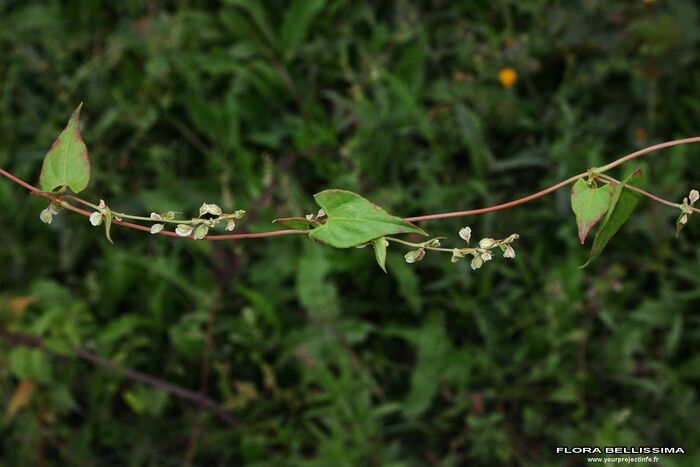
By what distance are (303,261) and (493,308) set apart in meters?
0.46

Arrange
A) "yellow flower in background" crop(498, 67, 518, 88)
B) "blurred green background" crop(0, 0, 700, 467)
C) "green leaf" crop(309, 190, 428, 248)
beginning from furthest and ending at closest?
"yellow flower in background" crop(498, 67, 518, 88), "blurred green background" crop(0, 0, 700, 467), "green leaf" crop(309, 190, 428, 248)

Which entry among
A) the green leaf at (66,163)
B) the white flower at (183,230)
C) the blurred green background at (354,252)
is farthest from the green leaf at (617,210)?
the blurred green background at (354,252)

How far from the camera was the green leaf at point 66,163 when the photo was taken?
0.77 meters

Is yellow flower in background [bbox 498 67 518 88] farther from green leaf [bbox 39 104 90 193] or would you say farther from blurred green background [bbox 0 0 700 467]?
green leaf [bbox 39 104 90 193]

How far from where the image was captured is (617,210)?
753mm

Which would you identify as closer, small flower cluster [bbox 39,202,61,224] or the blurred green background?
small flower cluster [bbox 39,202,61,224]

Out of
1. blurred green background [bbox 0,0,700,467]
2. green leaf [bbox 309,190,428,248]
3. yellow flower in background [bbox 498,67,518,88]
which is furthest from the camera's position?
yellow flower in background [bbox 498,67,518,88]

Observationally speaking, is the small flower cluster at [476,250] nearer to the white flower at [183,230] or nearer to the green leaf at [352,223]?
the green leaf at [352,223]

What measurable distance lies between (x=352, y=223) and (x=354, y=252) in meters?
1.17

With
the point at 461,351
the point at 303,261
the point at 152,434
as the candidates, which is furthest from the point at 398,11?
the point at 152,434

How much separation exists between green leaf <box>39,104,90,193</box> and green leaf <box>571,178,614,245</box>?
0.46 meters

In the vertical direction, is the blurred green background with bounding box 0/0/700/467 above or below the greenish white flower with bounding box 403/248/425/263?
above

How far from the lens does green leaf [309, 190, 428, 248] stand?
0.73 meters

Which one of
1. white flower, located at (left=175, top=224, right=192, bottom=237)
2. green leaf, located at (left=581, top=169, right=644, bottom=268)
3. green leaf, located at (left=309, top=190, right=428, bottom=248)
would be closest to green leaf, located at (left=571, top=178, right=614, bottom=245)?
green leaf, located at (left=581, top=169, right=644, bottom=268)
